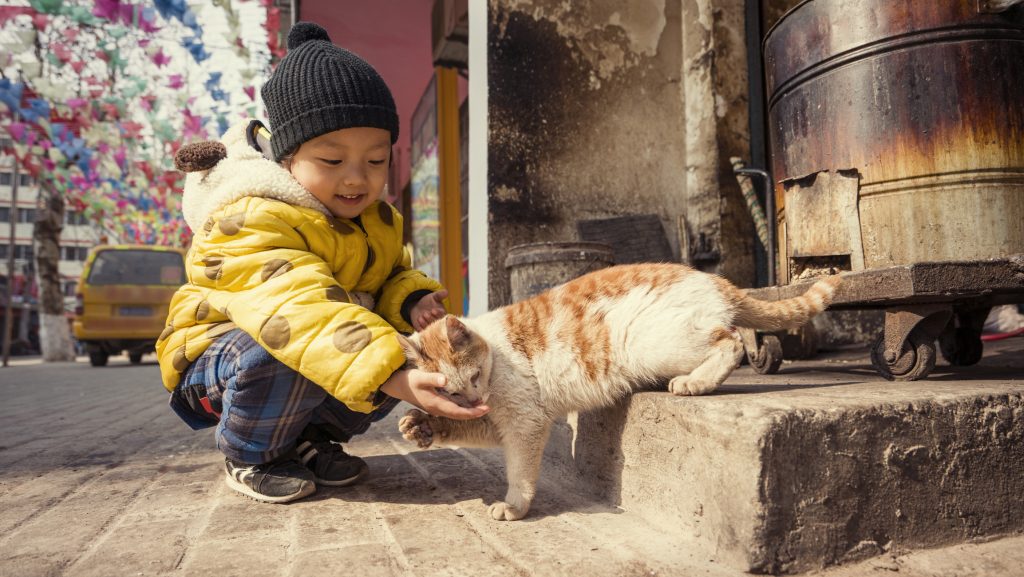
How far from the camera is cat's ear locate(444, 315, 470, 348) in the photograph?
172cm

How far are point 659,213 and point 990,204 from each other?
101 inches

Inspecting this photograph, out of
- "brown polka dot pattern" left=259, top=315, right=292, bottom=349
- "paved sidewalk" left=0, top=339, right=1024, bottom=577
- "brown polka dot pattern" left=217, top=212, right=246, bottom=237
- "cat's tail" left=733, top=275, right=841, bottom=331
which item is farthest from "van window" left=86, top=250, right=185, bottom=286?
"cat's tail" left=733, top=275, right=841, bottom=331

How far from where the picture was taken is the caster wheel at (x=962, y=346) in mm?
2688

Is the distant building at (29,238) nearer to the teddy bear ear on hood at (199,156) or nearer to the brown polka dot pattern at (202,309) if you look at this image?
the teddy bear ear on hood at (199,156)

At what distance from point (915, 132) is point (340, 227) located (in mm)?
2184

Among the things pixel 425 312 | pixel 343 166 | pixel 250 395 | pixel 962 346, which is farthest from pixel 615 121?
pixel 250 395

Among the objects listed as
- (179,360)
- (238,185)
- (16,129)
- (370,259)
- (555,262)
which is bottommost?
(179,360)

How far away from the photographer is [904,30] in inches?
88.9

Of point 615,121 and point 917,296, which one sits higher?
point 615,121

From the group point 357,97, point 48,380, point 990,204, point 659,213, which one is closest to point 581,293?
point 357,97

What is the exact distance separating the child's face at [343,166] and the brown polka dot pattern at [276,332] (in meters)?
0.50

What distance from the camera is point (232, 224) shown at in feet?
5.86

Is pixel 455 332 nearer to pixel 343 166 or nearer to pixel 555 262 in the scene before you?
pixel 343 166

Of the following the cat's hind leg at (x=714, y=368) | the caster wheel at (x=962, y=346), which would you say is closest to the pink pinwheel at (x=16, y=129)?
the cat's hind leg at (x=714, y=368)
